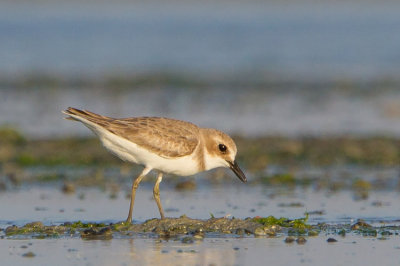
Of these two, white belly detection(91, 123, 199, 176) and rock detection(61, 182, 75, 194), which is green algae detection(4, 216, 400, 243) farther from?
rock detection(61, 182, 75, 194)

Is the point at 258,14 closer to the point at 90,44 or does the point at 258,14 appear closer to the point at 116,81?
the point at 90,44

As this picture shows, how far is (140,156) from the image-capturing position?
8961 mm

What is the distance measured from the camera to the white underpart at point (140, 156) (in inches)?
348

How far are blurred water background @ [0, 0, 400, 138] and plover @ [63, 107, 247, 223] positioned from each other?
266 inches

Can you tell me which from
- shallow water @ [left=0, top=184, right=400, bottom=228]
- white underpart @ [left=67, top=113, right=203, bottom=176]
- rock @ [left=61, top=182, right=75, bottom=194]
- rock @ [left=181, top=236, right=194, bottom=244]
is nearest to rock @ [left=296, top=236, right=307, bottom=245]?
rock @ [left=181, top=236, right=194, bottom=244]

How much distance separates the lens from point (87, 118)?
8.84m

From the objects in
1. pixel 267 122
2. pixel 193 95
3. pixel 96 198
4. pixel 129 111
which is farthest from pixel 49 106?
pixel 96 198

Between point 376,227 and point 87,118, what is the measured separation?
3.30 m

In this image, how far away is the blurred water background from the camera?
18016 millimetres

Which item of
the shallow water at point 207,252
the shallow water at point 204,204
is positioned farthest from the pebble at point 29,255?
the shallow water at point 204,204

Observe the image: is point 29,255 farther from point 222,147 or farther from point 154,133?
point 222,147

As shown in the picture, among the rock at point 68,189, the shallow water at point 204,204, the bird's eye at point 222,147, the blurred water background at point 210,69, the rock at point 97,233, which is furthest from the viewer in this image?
the blurred water background at point 210,69

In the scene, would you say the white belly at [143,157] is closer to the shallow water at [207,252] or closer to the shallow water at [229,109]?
the shallow water at [207,252]

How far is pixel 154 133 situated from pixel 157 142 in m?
0.11
